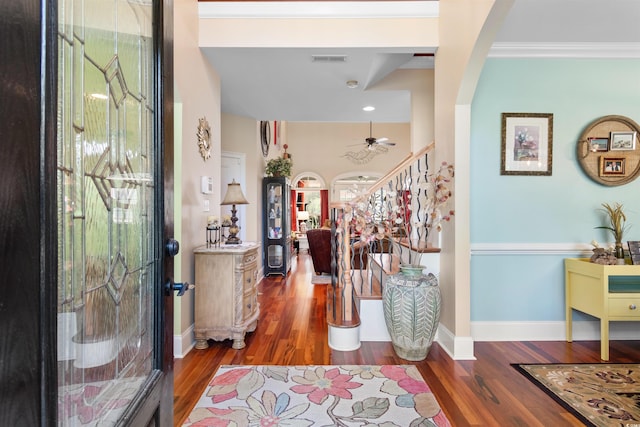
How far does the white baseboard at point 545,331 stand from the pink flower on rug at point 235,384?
2.01 metres

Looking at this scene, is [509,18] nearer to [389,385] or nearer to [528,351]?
[528,351]

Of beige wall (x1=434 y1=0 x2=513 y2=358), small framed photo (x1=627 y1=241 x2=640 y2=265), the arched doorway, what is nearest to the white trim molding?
small framed photo (x1=627 y1=241 x2=640 y2=265)

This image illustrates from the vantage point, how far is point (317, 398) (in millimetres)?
2072

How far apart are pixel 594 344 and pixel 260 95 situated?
447 cm

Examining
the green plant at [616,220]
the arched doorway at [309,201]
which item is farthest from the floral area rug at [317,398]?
the arched doorway at [309,201]

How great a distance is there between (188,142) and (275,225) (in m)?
3.51

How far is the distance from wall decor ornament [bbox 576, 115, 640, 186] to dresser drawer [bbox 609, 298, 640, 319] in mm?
1074

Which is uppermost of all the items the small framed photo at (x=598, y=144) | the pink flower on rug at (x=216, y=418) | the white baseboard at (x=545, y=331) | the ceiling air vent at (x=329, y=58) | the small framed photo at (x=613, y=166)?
the ceiling air vent at (x=329, y=58)

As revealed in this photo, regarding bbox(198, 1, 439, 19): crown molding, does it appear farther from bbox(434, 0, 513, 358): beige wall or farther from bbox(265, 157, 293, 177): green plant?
bbox(265, 157, 293, 177): green plant

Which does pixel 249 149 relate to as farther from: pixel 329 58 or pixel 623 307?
pixel 623 307

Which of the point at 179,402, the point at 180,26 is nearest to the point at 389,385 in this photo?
the point at 179,402

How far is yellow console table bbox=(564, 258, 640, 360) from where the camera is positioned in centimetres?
262

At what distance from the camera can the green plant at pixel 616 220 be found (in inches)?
114

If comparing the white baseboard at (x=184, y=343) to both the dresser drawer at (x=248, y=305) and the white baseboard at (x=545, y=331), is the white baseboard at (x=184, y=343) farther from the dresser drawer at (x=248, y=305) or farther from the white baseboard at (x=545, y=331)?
the white baseboard at (x=545, y=331)
